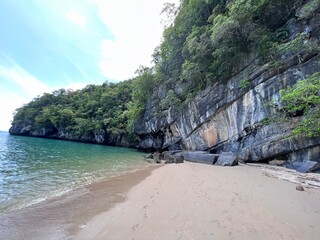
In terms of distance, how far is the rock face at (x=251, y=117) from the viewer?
36.0ft

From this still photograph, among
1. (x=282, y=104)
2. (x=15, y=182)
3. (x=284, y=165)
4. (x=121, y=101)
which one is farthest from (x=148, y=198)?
(x=121, y=101)

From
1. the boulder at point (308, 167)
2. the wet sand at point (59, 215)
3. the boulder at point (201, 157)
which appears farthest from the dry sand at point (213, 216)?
the boulder at point (201, 157)

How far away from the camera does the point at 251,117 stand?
13.7m

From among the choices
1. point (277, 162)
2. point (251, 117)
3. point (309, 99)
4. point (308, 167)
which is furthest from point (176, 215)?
point (251, 117)

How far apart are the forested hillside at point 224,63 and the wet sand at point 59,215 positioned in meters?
9.43

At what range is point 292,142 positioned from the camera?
1073cm

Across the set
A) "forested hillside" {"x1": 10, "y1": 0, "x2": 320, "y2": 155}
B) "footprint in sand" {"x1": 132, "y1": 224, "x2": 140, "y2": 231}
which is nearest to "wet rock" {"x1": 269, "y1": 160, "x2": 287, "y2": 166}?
"forested hillside" {"x1": 10, "y1": 0, "x2": 320, "y2": 155}

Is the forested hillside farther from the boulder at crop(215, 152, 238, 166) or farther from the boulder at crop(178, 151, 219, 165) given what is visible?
the boulder at crop(215, 152, 238, 166)

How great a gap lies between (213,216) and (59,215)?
3.90 meters

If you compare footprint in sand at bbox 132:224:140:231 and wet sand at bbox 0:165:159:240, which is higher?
footprint in sand at bbox 132:224:140:231

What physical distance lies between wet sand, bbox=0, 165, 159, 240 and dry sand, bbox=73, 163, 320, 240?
35 cm

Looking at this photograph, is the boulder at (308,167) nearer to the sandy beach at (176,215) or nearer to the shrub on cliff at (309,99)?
the shrub on cliff at (309,99)

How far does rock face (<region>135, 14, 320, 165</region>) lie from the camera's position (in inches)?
432

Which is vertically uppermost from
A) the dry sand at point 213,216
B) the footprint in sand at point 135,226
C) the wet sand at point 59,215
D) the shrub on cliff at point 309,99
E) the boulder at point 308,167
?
the shrub on cliff at point 309,99
